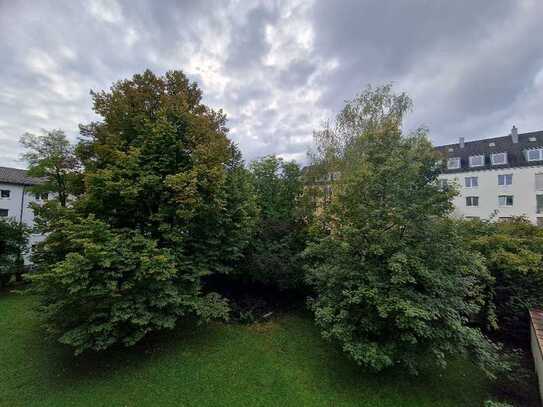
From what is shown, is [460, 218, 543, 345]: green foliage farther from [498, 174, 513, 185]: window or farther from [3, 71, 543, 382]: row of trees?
[498, 174, 513, 185]: window

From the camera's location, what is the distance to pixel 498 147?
28.8 m

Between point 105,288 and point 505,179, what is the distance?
36.6 meters

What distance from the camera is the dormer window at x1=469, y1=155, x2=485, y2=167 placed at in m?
29.0

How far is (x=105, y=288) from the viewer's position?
643 cm

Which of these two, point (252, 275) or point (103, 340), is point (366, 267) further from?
point (103, 340)

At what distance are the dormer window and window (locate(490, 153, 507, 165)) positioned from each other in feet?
2.86

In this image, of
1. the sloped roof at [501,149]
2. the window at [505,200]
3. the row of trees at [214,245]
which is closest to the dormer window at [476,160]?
the sloped roof at [501,149]

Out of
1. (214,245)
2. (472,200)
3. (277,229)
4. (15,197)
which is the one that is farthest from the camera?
(472,200)

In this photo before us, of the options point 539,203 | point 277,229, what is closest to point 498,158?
point 539,203

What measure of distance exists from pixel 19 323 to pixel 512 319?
18905 mm

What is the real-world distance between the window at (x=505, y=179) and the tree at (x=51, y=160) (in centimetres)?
3759

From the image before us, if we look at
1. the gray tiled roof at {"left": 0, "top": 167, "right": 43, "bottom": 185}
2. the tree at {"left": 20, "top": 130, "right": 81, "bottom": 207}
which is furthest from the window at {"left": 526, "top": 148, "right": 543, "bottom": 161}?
the gray tiled roof at {"left": 0, "top": 167, "right": 43, "bottom": 185}

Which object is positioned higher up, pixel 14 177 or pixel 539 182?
pixel 539 182

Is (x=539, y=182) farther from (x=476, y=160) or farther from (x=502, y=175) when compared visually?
(x=476, y=160)
